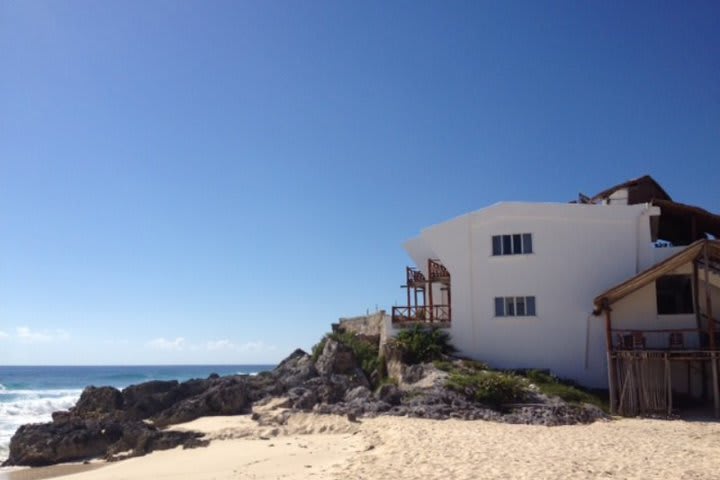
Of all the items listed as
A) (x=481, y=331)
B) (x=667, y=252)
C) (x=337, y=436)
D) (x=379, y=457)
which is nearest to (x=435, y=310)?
(x=481, y=331)

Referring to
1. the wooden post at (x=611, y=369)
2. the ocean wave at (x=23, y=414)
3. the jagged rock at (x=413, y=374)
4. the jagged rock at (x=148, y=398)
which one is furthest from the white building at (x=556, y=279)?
the ocean wave at (x=23, y=414)

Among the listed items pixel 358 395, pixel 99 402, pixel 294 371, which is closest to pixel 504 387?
pixel 358 395

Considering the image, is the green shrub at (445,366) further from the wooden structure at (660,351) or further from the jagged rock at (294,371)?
the jagged rock at (294,371)

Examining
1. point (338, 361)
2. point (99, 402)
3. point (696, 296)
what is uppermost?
point (696, 296)

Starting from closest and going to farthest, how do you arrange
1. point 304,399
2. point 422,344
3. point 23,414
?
point 304,399, point 422,344, point 23,414

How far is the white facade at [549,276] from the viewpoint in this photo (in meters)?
23.9

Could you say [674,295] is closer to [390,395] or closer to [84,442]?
[390,395]

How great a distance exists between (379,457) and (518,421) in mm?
6589

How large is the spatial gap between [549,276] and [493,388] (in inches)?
255

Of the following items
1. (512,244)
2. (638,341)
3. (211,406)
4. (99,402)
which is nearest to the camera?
(638,341)

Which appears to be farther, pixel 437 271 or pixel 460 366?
pixel 437 271

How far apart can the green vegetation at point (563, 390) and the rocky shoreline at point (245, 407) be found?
0.78 m

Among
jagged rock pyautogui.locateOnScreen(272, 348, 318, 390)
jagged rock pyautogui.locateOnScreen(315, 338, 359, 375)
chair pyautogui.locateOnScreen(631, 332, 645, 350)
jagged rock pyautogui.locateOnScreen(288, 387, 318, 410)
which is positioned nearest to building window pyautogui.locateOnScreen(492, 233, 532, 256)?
chair pyautogui.locateOnScreen(631, 332, 645, 350)

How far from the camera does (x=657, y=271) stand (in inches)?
828
